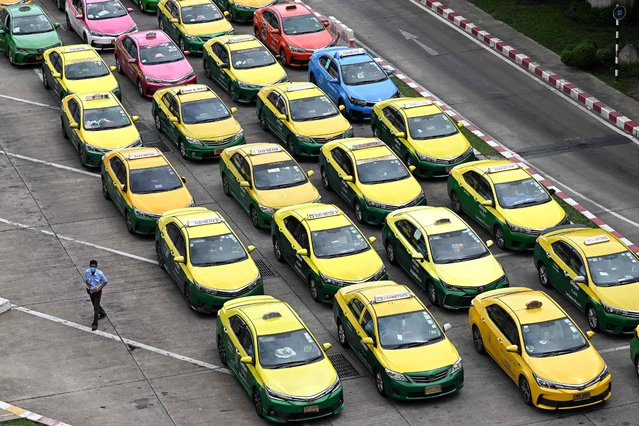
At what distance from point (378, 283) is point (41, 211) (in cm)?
1097

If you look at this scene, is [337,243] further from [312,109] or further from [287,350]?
[312,109]

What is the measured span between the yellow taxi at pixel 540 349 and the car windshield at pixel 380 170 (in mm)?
6992

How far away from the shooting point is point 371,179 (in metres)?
39.7

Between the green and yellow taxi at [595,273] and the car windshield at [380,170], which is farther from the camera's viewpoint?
the car windshield at [380,170]

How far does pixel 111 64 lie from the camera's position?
2009 inches

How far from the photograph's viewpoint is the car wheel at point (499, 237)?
125 ft

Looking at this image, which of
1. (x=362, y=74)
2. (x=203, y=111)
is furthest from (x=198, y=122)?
(x=362, y=74)

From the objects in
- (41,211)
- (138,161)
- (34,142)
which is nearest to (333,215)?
(138,161)

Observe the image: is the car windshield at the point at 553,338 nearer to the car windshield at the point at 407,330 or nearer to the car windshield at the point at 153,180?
the car windshield at the point at 407,330

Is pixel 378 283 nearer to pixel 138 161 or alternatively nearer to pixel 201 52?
pixel 138 161

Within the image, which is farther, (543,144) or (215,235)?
(543,144)

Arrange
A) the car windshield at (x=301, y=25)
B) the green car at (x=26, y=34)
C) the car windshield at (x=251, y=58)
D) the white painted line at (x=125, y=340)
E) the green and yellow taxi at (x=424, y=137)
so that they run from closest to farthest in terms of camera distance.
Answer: the white painted line at (x=125, y=340) < the green and yellow taxi at (x=424, y=137) < the car windshield at (x=251, y=58) < the green car at (x=26, y=34) < the car windshield at (x=301, y=25)

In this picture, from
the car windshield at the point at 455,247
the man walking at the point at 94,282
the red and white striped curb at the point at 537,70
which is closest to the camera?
the man walking at the point at 94,282

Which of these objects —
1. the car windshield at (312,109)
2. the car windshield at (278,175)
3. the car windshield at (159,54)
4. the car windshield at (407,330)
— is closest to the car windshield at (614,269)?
the car windshield at (407,330)
